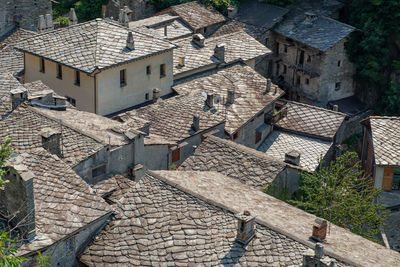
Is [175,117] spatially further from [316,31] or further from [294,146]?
[316,31]

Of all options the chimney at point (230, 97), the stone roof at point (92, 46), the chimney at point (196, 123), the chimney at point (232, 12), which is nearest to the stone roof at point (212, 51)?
the stone roof at point (92, 46)

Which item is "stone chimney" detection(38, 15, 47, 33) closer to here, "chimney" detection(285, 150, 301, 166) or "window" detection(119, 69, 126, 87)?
"window" detection(119, 69, 126, 87)

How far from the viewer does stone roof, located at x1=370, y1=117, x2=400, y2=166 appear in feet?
143

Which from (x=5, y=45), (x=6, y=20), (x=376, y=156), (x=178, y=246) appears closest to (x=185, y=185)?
(x=178, y=246)

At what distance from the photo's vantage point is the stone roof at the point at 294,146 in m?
47.2

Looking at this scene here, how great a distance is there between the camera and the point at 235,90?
49.7 meters

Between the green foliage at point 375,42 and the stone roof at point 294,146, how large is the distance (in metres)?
17.2

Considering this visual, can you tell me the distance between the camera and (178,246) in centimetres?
2670

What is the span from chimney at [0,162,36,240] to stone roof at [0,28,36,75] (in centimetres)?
2347

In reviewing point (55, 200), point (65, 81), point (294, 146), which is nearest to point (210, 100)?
point (294, 146)

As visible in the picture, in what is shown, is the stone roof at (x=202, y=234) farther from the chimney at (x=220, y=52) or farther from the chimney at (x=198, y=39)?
the chimney at (x=198, y=39)

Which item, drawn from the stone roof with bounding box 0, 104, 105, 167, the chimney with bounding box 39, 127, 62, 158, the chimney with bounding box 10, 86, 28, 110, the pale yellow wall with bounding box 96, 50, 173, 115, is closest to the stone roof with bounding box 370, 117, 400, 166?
the pale yellow wall with bounding box 96, 50, 173, 115

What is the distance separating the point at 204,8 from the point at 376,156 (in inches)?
1083

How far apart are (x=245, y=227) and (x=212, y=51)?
95.2 feet
